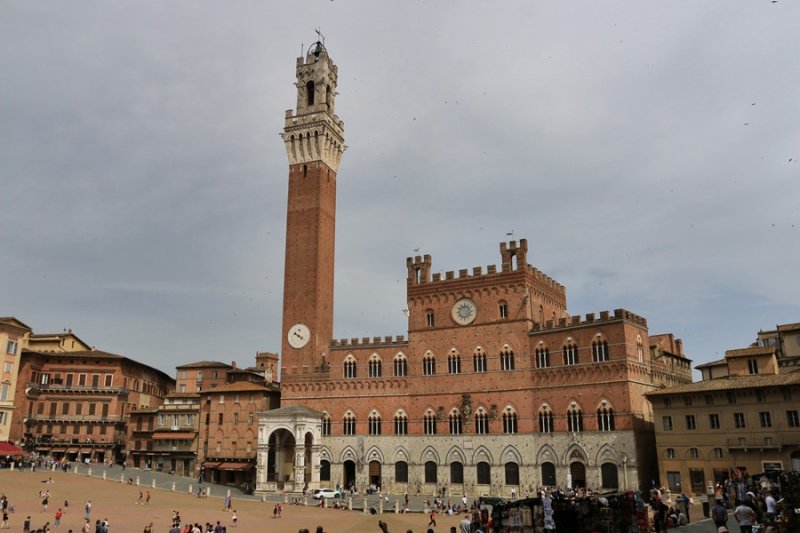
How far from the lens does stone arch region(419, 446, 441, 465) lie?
2157 inches

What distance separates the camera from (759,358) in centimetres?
4762

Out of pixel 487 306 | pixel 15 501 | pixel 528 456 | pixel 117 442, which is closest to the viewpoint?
pixel 15 501

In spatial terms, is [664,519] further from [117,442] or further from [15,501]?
[117,442]

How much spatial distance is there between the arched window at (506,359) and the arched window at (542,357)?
2169 mm

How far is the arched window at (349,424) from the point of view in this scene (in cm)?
5867

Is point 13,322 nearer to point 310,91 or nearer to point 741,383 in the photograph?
point 310,91

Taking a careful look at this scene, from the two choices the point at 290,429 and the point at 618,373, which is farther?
the point at 290,429

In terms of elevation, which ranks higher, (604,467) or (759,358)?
(759,358)

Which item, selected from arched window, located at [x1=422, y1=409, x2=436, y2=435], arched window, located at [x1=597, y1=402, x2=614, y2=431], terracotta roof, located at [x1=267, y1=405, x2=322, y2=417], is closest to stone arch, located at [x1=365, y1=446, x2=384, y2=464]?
arched window, located at [x1=422, y1=409, x2=436, y2=435]

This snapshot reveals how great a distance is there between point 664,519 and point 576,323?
2910 centimetres

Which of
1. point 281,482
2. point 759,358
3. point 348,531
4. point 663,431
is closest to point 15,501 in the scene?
point 281,482

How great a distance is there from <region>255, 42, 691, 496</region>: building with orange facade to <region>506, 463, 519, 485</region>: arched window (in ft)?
0.40

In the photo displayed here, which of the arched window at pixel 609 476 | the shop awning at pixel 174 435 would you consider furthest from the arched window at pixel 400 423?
the shop awning at pixel 174 435

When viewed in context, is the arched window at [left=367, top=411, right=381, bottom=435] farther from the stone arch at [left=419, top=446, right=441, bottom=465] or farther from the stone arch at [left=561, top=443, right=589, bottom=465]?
the stone arch at [left=561, top=443, right=589, bottom=465]
